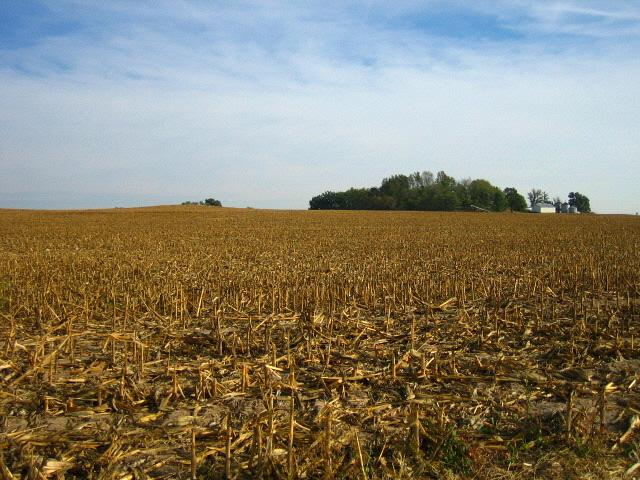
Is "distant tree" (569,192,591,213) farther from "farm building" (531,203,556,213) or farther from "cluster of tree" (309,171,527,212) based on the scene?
"cluster of tree" (309,171,527,212)

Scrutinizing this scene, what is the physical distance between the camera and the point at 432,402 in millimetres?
5203

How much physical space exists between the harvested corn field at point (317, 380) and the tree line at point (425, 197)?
9427 cm

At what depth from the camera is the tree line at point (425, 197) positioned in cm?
10544

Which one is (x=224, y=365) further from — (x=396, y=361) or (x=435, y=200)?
(x=435, y=200)

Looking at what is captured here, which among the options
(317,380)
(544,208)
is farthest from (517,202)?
(317,380)

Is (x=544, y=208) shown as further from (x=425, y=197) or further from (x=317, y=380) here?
(x=317, y=380)

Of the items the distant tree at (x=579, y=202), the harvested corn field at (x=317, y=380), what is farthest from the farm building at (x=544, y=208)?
the harvested corn field at (x=317, y=380)

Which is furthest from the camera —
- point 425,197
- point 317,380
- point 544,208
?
point 544,208

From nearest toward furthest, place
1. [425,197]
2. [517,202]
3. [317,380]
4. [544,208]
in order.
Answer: [317,380] → [425,197] → [517,202] → [544,208]

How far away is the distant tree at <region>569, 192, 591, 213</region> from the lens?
146750mm

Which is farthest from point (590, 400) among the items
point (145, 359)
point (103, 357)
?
point (103, 357)

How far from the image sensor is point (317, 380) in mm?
5852

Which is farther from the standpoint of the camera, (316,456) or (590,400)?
(590,400)

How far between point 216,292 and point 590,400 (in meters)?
7.46
